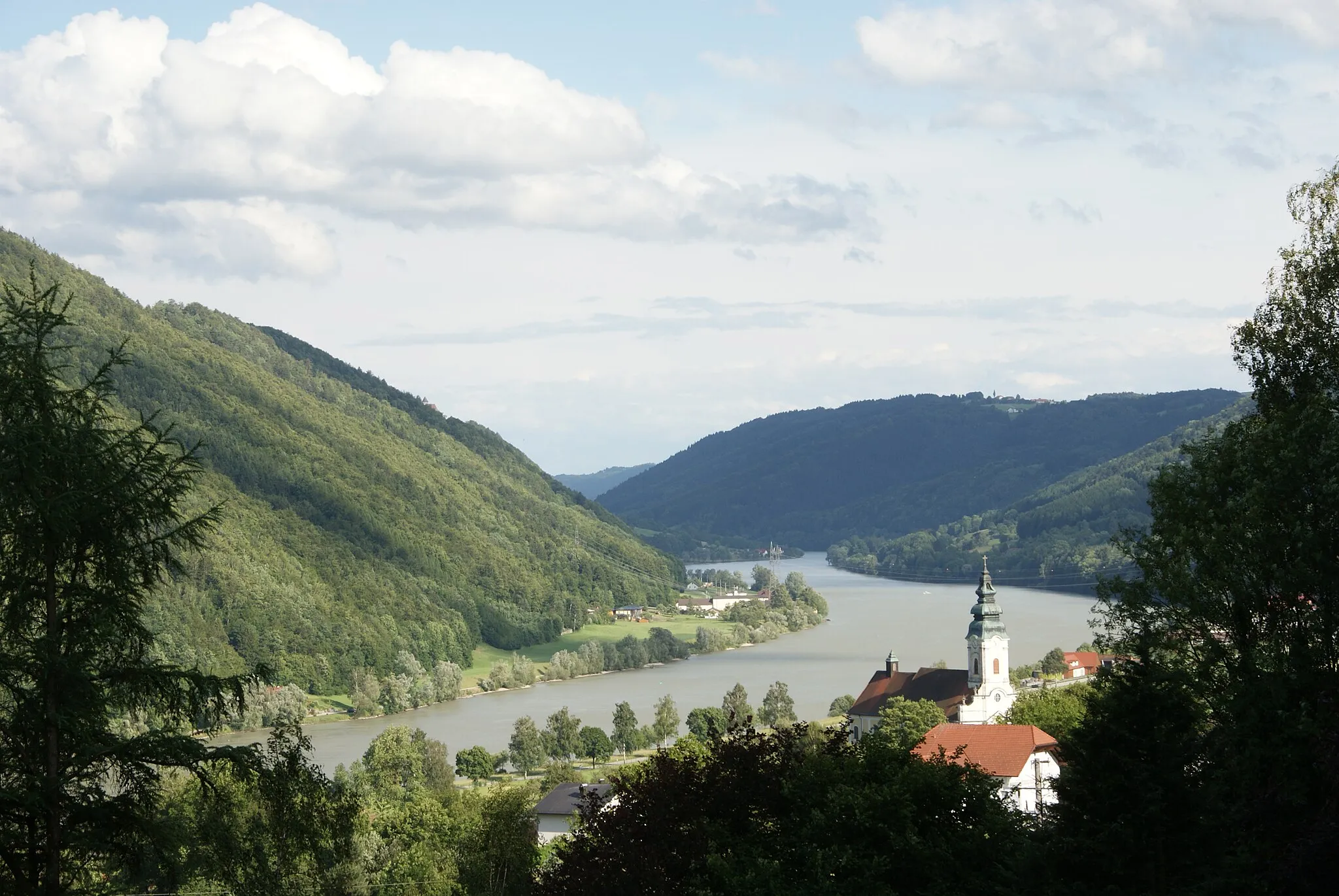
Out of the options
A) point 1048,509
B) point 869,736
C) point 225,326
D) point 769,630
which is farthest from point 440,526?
point 869,736

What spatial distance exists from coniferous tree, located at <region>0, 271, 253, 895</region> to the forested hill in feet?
226

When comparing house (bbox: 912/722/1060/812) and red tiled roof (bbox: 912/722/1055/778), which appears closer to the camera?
house (bbox: 912/722/1060/812)

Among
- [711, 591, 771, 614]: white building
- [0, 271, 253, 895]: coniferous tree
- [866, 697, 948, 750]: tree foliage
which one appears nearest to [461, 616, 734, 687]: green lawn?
[711, 591, 771, 614]: white building

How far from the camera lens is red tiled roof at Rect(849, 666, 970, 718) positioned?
2114 inches

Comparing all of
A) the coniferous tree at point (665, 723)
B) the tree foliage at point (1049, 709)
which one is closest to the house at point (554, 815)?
the tree foliage at point (1049, 709)

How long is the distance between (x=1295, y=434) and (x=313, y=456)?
116m

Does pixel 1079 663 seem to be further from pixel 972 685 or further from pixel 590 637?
pixel 590 637

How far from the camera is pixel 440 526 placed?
12506 cm

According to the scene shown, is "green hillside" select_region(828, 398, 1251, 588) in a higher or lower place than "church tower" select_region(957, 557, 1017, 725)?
higher

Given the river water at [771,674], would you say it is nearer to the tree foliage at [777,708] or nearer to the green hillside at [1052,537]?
the tree foliage at [777,708]

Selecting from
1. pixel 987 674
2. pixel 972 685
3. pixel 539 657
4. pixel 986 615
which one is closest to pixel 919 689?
pixel 972 685

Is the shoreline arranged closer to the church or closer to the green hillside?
the church

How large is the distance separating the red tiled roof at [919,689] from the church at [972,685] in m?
0.02

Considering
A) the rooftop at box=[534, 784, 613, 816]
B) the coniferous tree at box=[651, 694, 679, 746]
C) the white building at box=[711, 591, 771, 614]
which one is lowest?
the coniferous tree at box=[651, 694, 679, 746]
